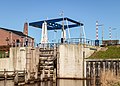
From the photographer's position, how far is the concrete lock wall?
4041cm

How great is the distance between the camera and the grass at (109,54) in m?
40.4

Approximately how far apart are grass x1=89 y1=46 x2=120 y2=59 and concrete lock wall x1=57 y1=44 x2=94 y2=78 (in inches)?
69.4

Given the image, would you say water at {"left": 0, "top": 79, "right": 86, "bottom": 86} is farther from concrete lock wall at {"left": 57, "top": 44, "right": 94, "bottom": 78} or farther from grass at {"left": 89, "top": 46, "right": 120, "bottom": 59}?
grass at {"left": 89, "top": 46, "right": 120, "bottom": 59}

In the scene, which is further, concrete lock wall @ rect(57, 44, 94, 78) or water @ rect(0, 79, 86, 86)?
concrete lock wall @ rect(57, 44, 94, 78)

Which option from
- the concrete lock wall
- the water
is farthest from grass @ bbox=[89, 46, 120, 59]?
the water

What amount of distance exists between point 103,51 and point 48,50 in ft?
28.6

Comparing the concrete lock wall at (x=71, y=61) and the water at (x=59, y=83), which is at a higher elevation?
the concrete lock wall at (x=71, y=61)

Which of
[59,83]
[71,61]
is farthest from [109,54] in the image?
[59,83]

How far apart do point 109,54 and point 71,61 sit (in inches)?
228

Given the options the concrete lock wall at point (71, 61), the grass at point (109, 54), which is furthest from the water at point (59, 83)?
the grass at point (109, 54)

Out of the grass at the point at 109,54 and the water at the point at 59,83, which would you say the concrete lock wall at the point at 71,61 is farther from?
the grass at the point at 109,54

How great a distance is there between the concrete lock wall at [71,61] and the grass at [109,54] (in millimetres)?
1762

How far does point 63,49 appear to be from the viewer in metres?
41.3

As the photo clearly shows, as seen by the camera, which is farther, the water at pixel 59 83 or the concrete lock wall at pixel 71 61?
the concrete lock wall at pixel 71 61
